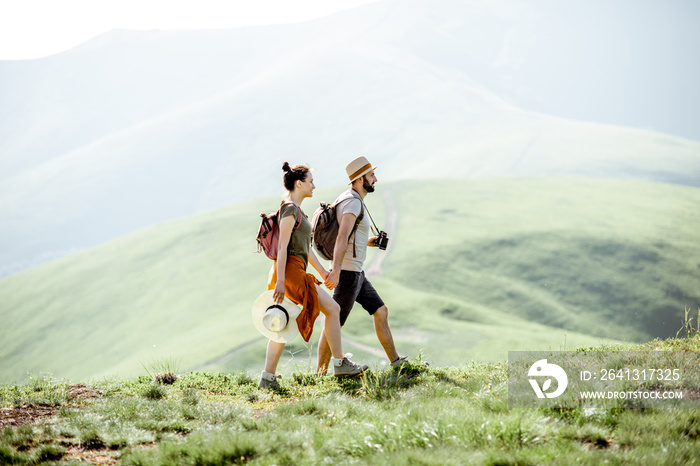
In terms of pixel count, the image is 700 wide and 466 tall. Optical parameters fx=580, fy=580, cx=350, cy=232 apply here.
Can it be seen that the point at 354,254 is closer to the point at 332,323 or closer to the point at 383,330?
the point at 332,323

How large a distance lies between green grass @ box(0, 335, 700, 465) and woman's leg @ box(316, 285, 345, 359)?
62 centimetres

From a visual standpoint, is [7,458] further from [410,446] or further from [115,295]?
[115,295]

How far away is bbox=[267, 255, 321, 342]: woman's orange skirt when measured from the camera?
7113 millimetres

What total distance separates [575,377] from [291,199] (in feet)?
12.6

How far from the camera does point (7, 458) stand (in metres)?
4.76

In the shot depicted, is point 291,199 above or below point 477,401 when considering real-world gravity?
above

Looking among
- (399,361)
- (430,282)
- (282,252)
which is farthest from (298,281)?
(430,282)

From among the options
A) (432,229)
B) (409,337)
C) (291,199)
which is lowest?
(409,337)

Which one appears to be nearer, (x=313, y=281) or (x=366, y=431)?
(x=366, y=431)

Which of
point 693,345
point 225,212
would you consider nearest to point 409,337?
point 693,345

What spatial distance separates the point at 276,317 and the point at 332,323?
811 millimetres

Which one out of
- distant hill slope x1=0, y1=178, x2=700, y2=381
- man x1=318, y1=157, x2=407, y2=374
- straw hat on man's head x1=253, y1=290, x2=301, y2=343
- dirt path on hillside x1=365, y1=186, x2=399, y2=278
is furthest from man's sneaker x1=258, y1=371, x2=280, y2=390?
dirt path on hillside x1=365, y1=186, x2=399, y2=278

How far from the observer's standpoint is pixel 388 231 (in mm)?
71438

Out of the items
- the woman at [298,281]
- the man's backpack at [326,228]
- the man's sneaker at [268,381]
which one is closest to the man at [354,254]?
the man's backpack at [326,228]
